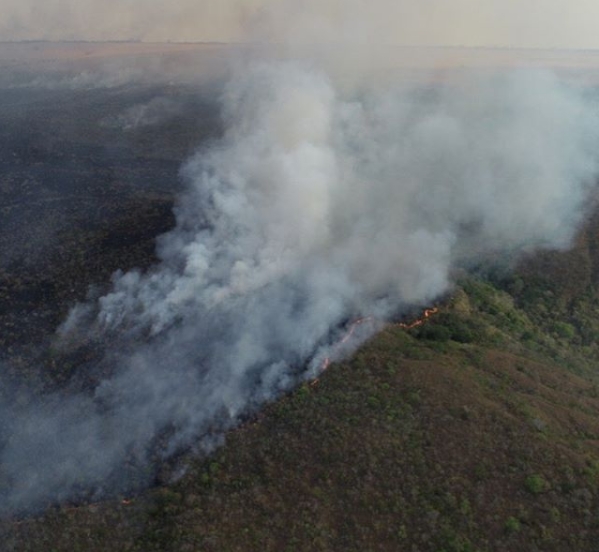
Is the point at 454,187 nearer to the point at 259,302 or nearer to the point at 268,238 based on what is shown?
the point at 268,238

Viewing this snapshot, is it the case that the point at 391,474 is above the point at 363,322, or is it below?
above

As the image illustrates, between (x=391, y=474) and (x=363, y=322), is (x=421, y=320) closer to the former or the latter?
(x=363, y=322)

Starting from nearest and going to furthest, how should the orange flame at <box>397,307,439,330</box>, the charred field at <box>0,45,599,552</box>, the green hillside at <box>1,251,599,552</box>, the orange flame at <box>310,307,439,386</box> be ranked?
the green hillside at <box>1,251,599,552</box>, the charred field at <box>0,45,599,552</box>, the orange flame at <box>310,307,439,386</box>, the orange flame at <box>397,307,439,330</box>

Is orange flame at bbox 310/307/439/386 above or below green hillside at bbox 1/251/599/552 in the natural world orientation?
below

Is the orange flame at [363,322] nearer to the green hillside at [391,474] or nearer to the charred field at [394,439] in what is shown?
the charred field at [394,439]

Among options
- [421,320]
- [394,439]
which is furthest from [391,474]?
[421,320]

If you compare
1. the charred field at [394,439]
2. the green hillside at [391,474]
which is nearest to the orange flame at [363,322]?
the charred field at [394,439]

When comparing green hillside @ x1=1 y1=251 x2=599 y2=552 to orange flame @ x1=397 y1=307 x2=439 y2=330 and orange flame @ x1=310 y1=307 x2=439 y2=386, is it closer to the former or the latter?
orange flame @ x1=310 y1=307 x2=439 y2=386

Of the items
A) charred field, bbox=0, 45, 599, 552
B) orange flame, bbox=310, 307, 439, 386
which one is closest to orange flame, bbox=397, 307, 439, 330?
orange flame, bbox=310, 307, 439, 386

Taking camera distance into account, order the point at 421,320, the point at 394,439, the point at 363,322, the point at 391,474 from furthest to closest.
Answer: the point at 421,320
the point at 363,322
the point at 394,439
the point at 391,474

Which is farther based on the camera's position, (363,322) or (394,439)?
(363,322)
